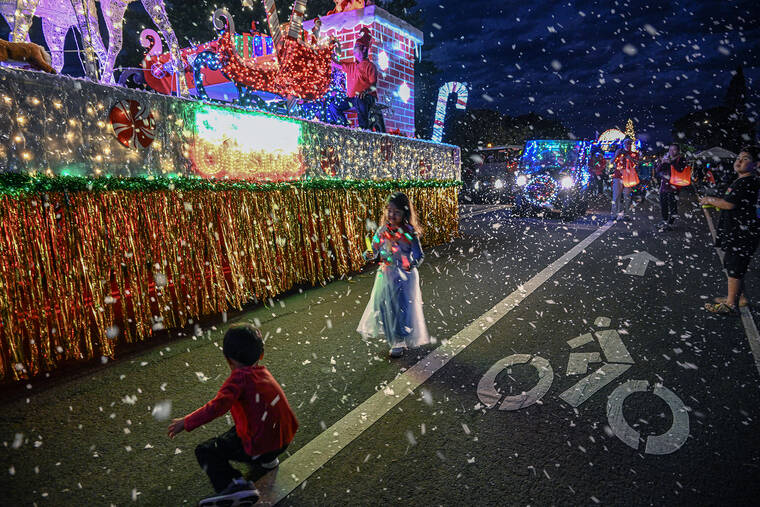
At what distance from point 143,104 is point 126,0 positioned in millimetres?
2625

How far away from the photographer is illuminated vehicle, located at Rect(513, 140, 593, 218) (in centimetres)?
1527

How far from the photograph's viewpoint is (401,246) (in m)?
4.07

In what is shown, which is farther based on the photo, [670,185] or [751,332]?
[670,185]

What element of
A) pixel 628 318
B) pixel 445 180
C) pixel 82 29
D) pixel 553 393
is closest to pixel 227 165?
pixel 82 29

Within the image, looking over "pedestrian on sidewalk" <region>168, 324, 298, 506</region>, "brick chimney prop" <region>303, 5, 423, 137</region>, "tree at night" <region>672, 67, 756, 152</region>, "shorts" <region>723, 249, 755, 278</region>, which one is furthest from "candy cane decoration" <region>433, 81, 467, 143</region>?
"tree at night" <region>672, 67, 756, 152</region>

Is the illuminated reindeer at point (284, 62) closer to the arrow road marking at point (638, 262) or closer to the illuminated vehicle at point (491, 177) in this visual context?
the arrow road marking at point (638, 262)

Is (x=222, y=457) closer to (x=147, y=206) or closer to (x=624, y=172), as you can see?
(x=147, y=206)

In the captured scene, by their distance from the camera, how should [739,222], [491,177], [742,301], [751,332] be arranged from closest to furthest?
Result: 1. [751,332]
2. [739,222]
3. [742,301]
4. [491,177]

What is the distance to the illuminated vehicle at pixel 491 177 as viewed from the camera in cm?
2234

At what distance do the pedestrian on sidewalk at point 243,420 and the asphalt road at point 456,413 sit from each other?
18 centimetres

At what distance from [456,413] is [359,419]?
0.67m

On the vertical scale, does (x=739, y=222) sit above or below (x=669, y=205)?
above

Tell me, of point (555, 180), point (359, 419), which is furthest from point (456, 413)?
point (555, 180)

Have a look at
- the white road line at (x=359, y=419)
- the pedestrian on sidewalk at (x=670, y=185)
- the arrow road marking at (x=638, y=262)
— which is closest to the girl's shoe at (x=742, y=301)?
the arrow road marking at (x=638, y=262)
